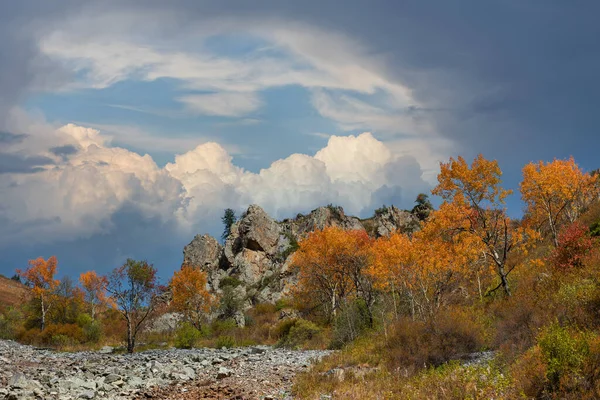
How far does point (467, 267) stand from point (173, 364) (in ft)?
65.7

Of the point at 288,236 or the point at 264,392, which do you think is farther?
the point at 288,236

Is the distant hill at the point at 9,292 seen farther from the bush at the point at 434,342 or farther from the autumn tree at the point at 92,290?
the bush at the point at 434,342

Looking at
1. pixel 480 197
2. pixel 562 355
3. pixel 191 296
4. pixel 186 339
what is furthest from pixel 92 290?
pixel 562 355

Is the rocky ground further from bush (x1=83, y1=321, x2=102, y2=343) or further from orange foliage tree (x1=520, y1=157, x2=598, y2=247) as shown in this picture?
orange foliage tree (x1=520, y1=157, x2=598, y2=247)

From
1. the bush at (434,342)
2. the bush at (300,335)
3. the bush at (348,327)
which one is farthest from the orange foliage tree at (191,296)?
the bush at (434,342)

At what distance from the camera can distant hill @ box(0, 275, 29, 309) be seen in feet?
311

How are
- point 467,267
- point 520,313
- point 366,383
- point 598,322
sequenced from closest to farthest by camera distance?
1. point 598,322
2. point 366,383
3. point 520,313
4. point 467,267

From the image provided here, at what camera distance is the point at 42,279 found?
57.0m

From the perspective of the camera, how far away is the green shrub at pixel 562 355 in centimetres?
1104

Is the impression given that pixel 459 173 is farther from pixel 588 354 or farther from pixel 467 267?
pixel 588 354

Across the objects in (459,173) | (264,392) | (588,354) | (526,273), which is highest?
(459,173)

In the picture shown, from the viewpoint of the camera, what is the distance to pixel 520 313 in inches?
751

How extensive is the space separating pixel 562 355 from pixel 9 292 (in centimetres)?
12760

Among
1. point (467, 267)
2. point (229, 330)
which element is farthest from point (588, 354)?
point (229, 330)
